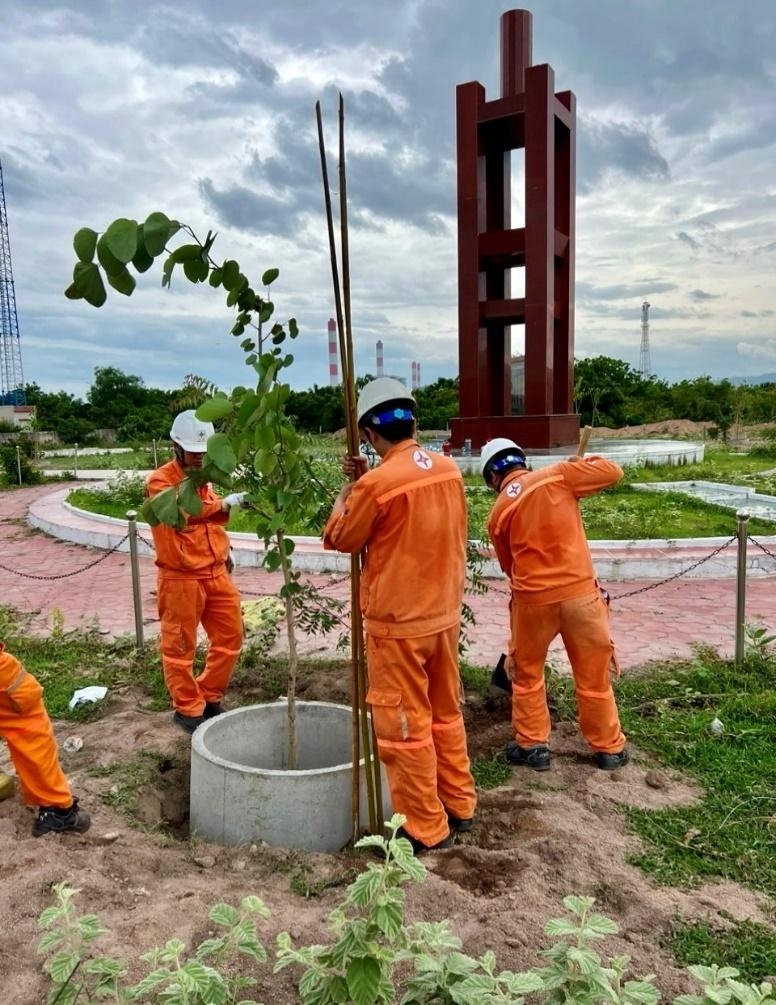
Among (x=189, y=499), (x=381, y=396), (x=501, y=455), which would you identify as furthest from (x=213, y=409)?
(x=501, y=455)

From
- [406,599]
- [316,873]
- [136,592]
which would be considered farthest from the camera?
[136,592]

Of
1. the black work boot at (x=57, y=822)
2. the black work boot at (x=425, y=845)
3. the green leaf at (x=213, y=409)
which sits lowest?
the black work boot at (x=425, y=845)

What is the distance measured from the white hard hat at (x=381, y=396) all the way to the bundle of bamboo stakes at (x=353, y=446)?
0.26m

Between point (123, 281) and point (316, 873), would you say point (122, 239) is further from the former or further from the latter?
point (316, 873)

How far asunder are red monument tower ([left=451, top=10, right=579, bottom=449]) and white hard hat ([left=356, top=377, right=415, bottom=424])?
14.7 metres

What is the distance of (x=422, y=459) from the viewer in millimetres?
3145

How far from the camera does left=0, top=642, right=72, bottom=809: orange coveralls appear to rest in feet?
10.4

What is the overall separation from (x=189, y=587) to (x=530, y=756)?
79.4 inches

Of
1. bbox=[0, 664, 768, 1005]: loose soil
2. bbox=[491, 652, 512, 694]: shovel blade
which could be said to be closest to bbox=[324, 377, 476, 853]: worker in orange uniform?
bbox=[0, 664, 768, 1005]: loose soil

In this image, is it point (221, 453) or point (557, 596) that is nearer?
point (221, 453)

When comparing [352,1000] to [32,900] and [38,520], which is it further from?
[38,520]

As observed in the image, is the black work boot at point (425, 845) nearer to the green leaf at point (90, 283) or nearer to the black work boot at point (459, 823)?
the black work boot at point (459, 823)

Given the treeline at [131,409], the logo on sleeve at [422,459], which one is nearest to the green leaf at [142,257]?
the logo on sleeve at [422,459]

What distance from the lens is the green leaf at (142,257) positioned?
2398mm
